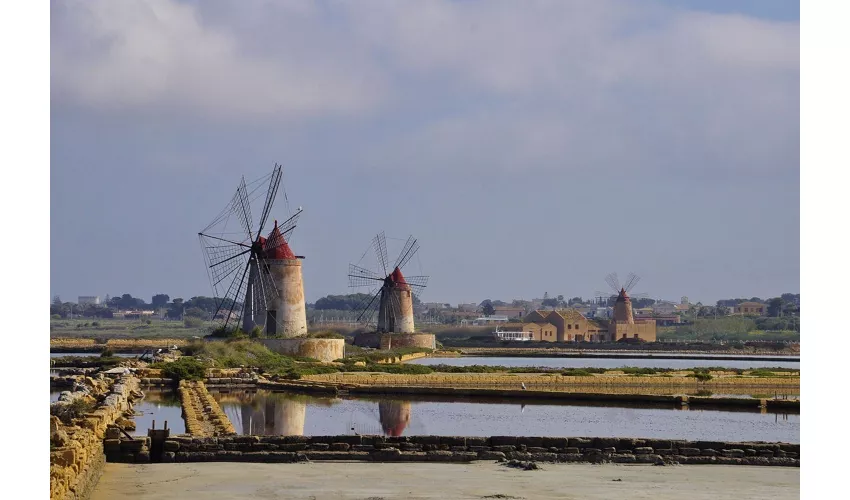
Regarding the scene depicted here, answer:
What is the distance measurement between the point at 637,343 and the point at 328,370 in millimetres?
44168

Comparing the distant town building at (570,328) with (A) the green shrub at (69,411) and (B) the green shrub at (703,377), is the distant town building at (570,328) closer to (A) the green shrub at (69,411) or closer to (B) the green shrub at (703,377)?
(B) the green shrub at (703,377)

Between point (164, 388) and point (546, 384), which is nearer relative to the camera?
point (164, 388)

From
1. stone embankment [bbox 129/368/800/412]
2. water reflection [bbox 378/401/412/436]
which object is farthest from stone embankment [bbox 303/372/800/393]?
water reflection [bbox 378/401/412/436]

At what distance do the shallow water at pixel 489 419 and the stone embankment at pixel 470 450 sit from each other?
3.06 meters

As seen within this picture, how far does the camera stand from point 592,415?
60.6ft

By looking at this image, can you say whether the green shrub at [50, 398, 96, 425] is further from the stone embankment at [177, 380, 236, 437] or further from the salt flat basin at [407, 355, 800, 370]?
the salt flat basin at [407, 355, 800, 370]

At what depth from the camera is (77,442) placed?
901 centimetres

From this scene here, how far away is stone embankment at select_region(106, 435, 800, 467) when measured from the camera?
37.4 ft

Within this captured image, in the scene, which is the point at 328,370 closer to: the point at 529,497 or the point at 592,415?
the point at 592,415

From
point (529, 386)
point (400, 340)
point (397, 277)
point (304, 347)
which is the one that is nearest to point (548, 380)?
point (529, 386)

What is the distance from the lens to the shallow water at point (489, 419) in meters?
15.6

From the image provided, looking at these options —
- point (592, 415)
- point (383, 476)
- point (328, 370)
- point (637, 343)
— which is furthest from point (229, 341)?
→ point (637, 343)

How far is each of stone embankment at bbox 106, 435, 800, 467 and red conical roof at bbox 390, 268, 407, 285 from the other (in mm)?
34320

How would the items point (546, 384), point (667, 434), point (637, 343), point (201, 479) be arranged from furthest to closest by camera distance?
point (637, 343), point (546, 384), point (667, 434), point (201, 479)
